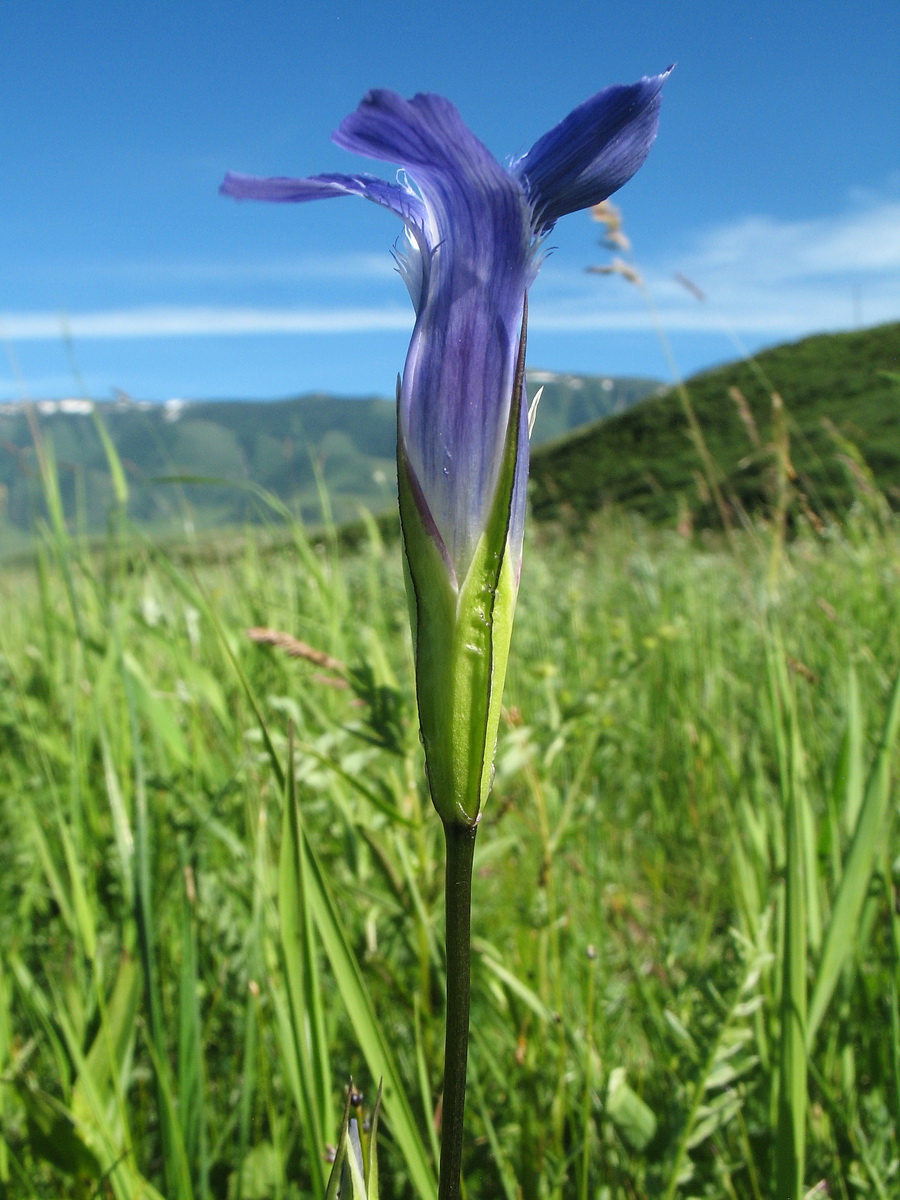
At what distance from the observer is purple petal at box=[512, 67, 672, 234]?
0.54 m

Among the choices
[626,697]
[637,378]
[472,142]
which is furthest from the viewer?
[637,378]

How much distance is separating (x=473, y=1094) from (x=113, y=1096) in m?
0.46

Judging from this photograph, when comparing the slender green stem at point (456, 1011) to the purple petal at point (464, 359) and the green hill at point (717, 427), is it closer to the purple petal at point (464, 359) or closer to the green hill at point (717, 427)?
the purple petal at point (464, 359)

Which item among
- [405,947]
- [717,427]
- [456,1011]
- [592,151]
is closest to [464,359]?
[592,151]

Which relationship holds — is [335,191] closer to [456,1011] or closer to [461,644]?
[461,644]

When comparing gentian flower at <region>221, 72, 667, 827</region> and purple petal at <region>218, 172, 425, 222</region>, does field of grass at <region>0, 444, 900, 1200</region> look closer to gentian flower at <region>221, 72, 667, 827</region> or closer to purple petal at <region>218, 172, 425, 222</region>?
gentian flower at <region>221, 72, 667, 827</region>

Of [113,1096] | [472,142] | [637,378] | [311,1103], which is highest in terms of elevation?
[637,378]

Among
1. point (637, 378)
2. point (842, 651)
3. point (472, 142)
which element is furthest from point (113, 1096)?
point (637, 378)

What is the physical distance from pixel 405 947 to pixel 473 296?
121 centimetres

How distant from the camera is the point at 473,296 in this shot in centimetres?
60

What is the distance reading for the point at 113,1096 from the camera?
3.90 ft

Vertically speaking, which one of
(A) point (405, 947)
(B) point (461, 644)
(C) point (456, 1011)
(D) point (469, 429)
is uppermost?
(D) point (469, 429)

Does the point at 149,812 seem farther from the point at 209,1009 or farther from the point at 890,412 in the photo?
the point at 890,412

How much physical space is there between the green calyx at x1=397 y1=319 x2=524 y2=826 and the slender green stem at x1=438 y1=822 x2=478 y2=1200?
4cm
